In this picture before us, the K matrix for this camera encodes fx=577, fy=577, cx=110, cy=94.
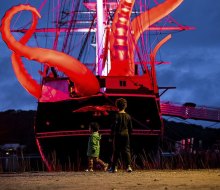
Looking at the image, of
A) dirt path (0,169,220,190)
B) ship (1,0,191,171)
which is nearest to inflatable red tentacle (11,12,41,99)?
ship (1,0,191,171)

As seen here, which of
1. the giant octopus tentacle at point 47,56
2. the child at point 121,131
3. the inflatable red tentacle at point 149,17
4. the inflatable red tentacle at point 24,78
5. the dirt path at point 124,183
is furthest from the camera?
the inflatable red tentacle at point 149,17

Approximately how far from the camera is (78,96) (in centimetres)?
2428

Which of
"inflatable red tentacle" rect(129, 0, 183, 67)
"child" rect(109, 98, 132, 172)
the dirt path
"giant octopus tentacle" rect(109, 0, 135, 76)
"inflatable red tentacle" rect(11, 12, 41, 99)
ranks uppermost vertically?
"inflatable red tentacle" rect(129, 0, 183, 67)

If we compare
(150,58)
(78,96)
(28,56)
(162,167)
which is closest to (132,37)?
(150,58)

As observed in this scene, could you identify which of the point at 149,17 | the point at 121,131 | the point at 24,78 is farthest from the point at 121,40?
the point at 121,131

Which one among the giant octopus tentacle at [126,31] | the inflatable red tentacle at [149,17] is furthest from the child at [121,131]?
the inflatable red tentacle at [149,17]

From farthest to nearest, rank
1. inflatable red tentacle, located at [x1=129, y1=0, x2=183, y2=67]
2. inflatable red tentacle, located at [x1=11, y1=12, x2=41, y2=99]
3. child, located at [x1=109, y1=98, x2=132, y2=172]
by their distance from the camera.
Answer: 1. inflatable red tentacle, located at [x1=129, y1=0, x2=183, y2=67]
2. inflatable red tentacle, located at [x1=11, y1=12, x2=41, y2=99]
3. child, located at [x1=109, y1=98, x2=132, y2=172]

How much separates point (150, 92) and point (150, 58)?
3013 millimetres

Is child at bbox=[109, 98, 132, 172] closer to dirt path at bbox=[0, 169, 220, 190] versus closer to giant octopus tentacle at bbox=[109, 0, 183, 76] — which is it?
dirt path at bbox=[0, 169, 220, 190]

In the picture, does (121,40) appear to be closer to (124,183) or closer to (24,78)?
(24,78)

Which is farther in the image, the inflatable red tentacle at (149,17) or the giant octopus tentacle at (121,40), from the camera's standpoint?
the inflatable red tentacle at (149,17)

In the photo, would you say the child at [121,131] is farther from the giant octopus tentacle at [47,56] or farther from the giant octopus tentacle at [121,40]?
the giant octopus tentacle at [121,40]

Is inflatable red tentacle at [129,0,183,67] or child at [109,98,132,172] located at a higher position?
inflatable red tentacle at [129,0,183,67]

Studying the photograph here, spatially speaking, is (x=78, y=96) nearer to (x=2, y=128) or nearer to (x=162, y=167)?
(x=162, y=167)
